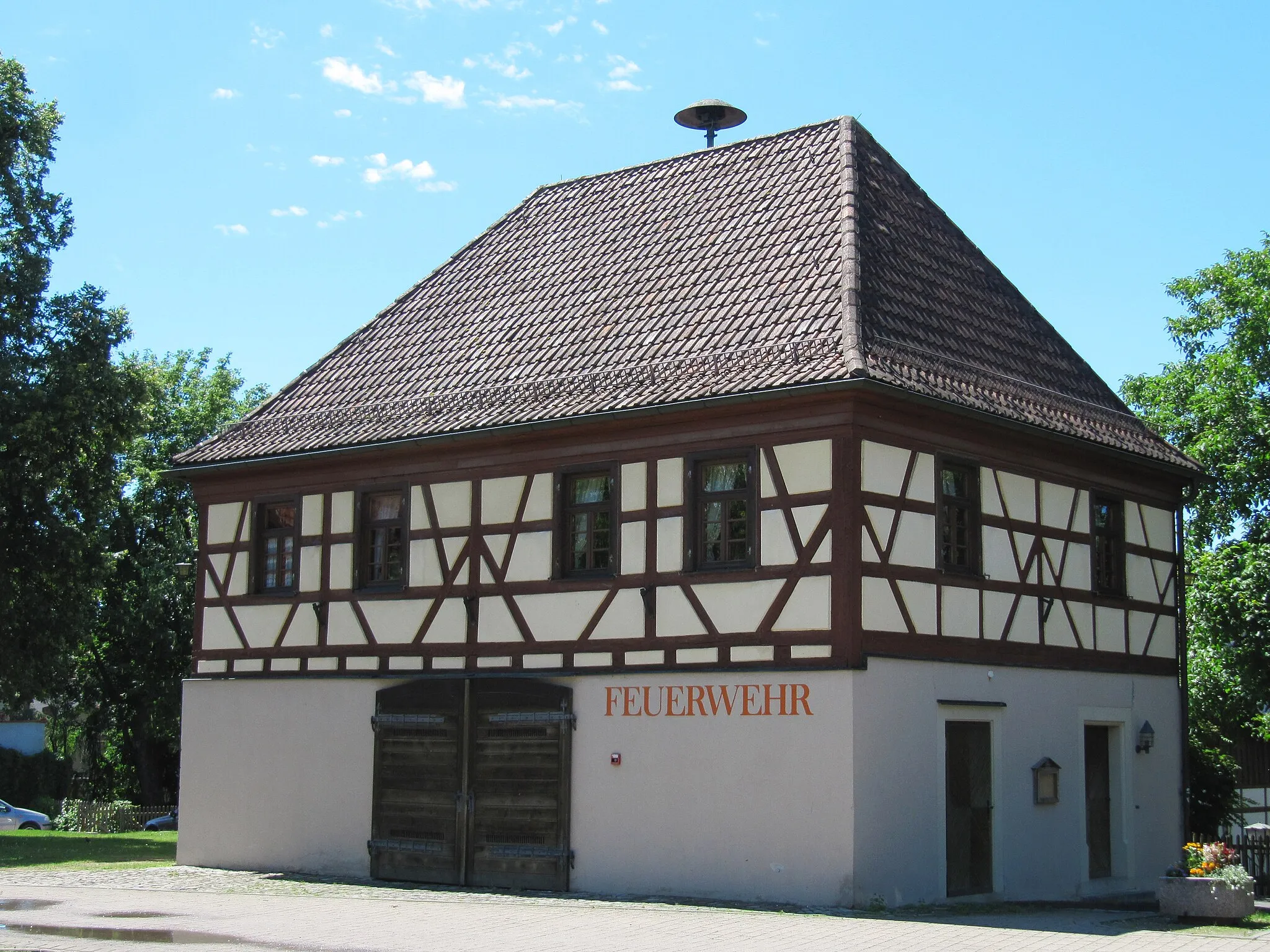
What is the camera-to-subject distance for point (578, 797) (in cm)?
1989

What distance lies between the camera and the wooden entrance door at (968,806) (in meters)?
18.8

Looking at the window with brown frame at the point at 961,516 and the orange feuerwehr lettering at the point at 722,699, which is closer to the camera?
the orange feuerwehr lettering at the point at 722,699

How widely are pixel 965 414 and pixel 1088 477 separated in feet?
11.8

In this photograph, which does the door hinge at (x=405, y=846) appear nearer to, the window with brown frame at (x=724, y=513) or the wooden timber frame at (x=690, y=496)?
the wooden timber frame at (x=690, y=496)

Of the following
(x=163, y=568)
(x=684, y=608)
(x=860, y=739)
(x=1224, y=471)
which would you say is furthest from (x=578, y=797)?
(x=163, y=568)

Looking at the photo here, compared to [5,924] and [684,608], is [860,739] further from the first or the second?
[5,924]

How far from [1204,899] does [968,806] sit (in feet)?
9.95

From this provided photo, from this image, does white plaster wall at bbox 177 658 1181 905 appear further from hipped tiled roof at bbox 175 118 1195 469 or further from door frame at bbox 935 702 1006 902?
hipped tiled roof at bbox 175 118 1195 469

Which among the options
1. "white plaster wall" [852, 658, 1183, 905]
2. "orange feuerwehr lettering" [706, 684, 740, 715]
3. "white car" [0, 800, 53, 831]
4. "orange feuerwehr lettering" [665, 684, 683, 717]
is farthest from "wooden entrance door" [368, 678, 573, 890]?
"white car" [0, 800, 53, 831]

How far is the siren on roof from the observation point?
26984 mm

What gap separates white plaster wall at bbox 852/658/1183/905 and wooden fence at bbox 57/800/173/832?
92.1 feet

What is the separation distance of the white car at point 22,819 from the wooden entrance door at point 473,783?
1037 inches

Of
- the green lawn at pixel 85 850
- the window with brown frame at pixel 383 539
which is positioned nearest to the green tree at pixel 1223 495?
the window with brown frame at pixel 383 539

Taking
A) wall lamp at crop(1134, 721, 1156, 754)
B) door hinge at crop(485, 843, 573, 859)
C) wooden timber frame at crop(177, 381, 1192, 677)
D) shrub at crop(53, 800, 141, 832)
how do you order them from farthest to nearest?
shrub at crop(53, 800, 141, 832), wall lamp at crop(1134, 721, 1156, 754), door hinge at crop(485, 843, 573, 859), wooden timber frame at crop(177, 381, 1192, 677)
